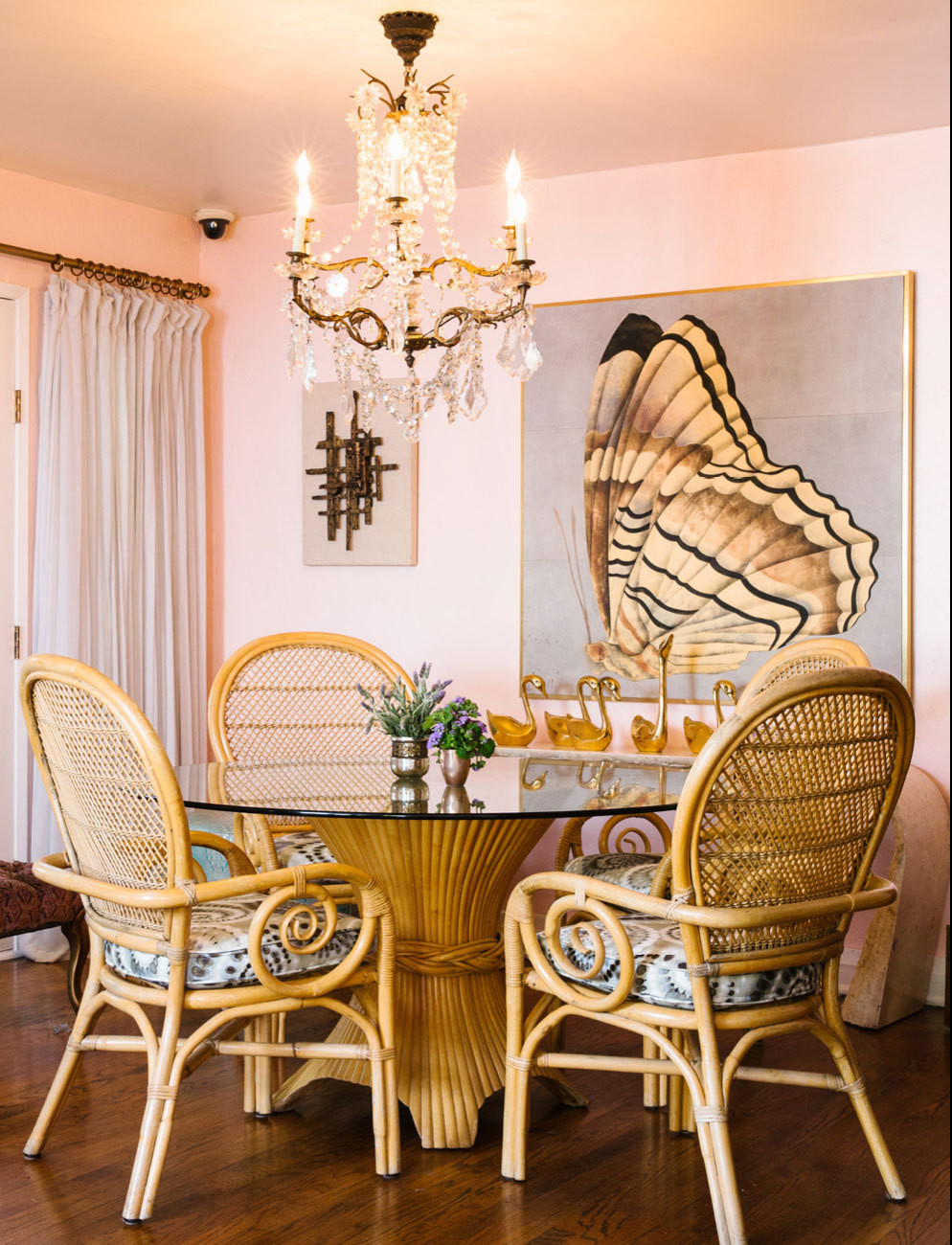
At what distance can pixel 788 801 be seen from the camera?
90.1 inches

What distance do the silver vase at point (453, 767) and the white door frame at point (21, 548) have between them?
215 centimetres

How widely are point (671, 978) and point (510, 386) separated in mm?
2685

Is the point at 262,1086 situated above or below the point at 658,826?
below

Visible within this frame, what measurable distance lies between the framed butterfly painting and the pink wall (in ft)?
0.26

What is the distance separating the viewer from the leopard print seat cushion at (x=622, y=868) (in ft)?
10.0

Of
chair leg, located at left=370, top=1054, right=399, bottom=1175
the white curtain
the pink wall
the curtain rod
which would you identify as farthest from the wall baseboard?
the curtain rod

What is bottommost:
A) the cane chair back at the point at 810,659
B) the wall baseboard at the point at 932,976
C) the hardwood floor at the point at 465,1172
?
the hardwood floor at the point at 465,1172

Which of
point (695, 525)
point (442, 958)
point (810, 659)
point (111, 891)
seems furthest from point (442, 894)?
point (695, 525)

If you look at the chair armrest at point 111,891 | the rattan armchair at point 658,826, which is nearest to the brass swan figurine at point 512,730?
the rattan armchair at point 658,826

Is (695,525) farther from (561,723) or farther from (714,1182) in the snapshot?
(714,1182)

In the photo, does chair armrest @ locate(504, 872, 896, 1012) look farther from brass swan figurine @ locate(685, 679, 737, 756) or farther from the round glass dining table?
brass swan figurine @ locate(685, 679, 737, 756)

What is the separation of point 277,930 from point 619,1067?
2.25ft

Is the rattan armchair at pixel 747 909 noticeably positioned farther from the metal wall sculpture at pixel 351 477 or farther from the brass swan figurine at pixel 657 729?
the metal wall sculpture at pixel 351 477

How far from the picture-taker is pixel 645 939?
2.46 metres
